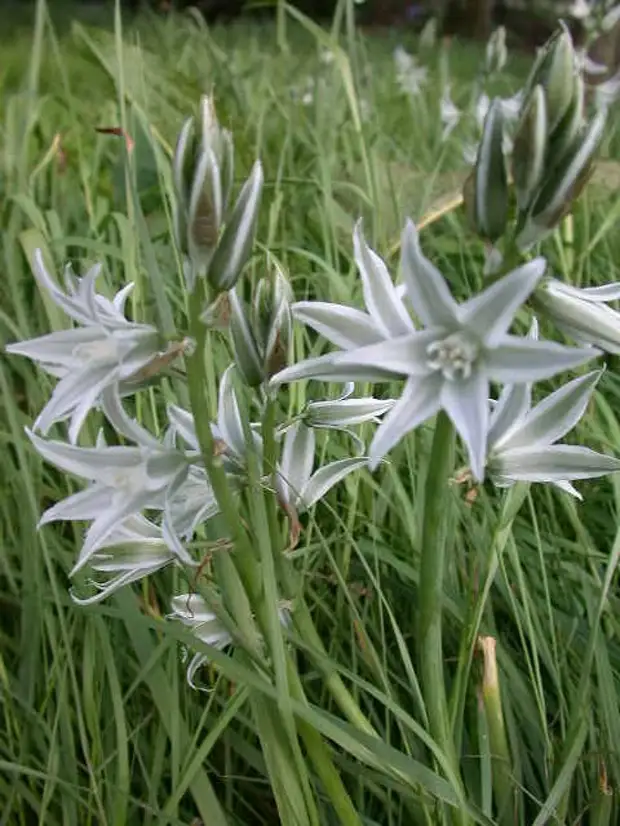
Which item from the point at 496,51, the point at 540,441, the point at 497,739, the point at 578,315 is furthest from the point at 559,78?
the point at 496,51

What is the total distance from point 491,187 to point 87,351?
27 centimetres

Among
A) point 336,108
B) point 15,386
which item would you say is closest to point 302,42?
point 336,108

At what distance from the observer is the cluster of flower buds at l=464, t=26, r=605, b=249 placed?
22.5 inches

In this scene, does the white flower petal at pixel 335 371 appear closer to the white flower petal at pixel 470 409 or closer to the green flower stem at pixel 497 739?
the white flower petal at pixel 470 409

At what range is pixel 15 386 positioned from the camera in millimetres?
1609

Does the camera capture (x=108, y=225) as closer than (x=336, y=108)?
Yes

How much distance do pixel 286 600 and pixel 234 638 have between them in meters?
0.05

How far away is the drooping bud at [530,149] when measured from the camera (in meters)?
0.56

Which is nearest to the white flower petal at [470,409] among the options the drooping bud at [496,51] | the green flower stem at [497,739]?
the green flower stem at [497,739]

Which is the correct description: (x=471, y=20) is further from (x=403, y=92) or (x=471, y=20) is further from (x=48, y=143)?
(x=48, y=143)

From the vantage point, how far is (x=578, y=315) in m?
0.61

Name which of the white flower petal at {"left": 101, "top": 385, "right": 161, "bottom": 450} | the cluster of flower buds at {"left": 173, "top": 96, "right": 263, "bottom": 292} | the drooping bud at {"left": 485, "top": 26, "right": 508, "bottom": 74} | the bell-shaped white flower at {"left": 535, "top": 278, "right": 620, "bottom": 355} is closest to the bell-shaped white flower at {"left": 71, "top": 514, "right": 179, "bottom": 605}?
the white flower petal at {"left": 101, "top": 385, "right": 161, "bottom": 450}

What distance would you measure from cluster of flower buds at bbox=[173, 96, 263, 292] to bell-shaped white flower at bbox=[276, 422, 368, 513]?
19cm

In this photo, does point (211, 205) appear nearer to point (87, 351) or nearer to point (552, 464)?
point (87, 351)
